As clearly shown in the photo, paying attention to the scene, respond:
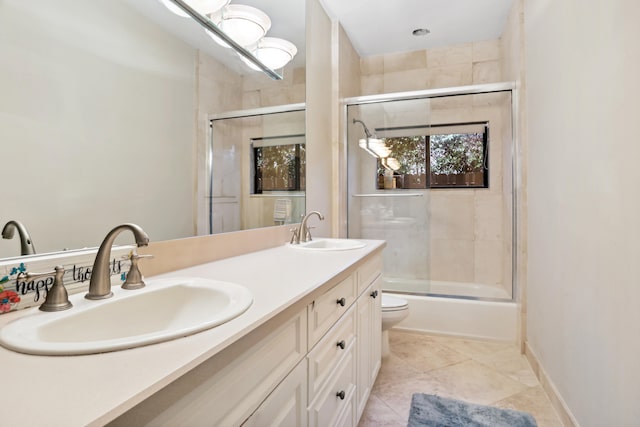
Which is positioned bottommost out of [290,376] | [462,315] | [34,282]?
[462,315]

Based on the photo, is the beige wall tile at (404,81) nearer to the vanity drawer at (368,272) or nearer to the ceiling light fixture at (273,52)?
the ceiling light fixture at (273,52)

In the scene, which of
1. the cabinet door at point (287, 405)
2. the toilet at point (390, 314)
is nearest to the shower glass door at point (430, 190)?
the toilet at point (390, 314)

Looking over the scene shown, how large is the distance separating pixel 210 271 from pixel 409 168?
243 centimetres

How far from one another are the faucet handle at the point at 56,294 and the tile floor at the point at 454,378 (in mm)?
1437

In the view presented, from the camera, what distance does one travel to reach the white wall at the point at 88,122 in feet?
2.56

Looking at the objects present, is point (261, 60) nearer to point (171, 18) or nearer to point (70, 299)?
point (171, 18)

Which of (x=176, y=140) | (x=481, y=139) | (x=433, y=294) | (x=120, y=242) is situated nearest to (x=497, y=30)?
(x=481, y=139)

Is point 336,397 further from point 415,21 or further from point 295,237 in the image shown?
point 415,21

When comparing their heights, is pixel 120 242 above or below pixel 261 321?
above

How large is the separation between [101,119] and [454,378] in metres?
2.20

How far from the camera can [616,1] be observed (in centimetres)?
114

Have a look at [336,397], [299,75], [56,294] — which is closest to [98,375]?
[56,294]

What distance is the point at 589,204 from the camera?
4.43 ft

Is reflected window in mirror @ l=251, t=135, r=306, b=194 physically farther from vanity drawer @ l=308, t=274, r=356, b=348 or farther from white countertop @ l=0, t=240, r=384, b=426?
white countertop @ l=0, t=240, r=384, b=426
